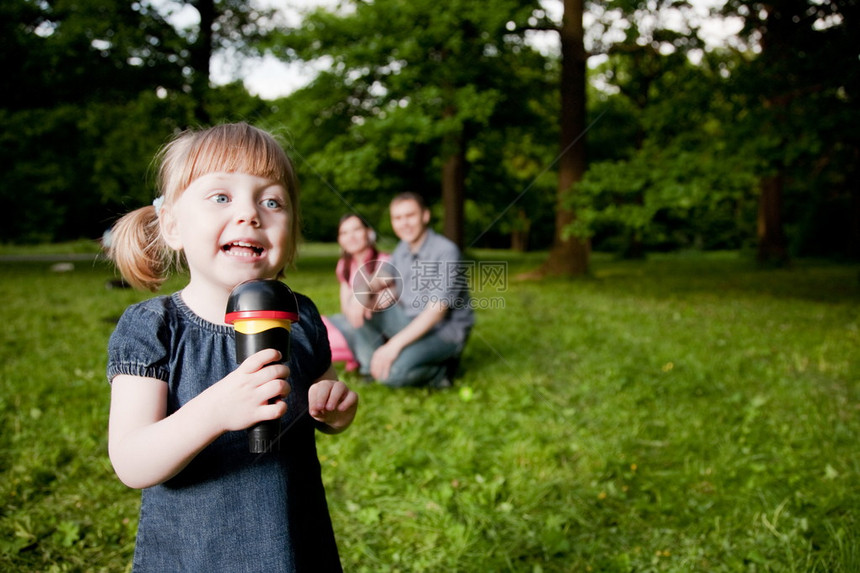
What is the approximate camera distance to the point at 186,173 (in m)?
1.10

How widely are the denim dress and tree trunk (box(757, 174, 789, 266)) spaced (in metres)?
19.2

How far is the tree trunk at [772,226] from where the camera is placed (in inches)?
683

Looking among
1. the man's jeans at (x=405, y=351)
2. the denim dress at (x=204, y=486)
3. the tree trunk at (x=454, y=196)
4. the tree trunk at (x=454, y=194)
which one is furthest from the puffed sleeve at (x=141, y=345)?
the tree trunk at (x=454, y=196)

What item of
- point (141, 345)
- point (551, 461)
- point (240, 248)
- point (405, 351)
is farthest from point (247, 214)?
point (405, 351)

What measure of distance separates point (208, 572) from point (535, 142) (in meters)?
16.6

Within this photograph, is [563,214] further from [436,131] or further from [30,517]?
[30,517]

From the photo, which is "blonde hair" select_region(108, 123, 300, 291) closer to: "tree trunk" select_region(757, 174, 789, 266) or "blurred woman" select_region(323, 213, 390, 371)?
"blurred woman" select_region(323, 213, 390, 371)

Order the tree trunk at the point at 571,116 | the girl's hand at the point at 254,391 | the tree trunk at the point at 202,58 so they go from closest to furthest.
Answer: the girl's hand at the point at 254,391 → the tree trunk at the point at 571,116 → the tree trunk at the point at 202,58

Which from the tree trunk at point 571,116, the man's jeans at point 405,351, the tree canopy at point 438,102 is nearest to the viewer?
the man's jeans at point 405,351

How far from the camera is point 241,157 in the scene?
1098 millimetres

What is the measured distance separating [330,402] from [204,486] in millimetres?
282

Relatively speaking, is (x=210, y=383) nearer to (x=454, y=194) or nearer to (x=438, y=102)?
(x=438, y=102)

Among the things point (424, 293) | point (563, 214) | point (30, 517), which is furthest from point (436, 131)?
point (30, 517)

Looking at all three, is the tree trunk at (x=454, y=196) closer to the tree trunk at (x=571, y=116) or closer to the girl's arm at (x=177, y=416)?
the tree trunk at (x=571, y=116)
